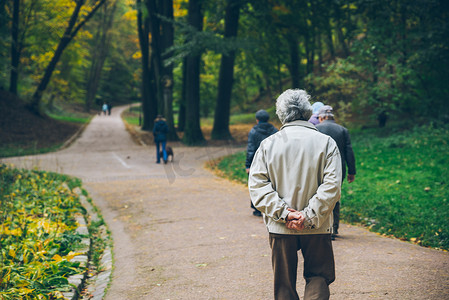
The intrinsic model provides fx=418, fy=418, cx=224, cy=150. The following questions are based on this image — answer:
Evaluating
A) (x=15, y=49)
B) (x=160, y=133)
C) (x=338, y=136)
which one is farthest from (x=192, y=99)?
(x=338, y=136)

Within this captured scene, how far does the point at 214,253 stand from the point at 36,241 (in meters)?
2.49

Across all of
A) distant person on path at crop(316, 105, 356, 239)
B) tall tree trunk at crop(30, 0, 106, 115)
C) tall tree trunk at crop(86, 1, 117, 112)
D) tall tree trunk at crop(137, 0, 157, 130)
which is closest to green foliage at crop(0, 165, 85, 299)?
distant person on path at crop(316, 105, 356, 239)

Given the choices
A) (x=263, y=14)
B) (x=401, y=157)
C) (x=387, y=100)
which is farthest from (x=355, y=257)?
(x=263, y=14)

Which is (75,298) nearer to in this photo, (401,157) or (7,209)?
(7,209)

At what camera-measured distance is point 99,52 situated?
177 feet

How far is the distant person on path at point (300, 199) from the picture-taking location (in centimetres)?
323

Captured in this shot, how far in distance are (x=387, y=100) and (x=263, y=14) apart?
25.9 feet

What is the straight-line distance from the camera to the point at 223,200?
32.1 feet

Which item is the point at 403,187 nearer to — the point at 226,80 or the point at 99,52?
the point at 226,80

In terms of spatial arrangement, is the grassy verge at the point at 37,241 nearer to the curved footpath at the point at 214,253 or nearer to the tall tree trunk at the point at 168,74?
the curved footpath at the point at 214,253

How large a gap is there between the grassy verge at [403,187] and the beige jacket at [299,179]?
12.2 feet

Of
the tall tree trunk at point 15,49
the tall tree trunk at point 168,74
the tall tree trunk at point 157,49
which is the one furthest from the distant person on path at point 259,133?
the tall tree trunk at point 15,49

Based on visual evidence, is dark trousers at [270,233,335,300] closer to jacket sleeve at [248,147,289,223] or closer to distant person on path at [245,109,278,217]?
jacket sleeve at [248,147,289,223]

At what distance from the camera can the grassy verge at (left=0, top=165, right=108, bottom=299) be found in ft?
14.9
